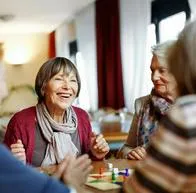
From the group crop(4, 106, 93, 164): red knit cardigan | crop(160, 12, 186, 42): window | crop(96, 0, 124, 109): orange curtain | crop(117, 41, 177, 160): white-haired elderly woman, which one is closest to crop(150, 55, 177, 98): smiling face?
crop(117, 41, 177, 160): white-haired elderly woman

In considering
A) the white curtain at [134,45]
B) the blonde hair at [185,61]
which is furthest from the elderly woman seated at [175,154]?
the white curtain at [134,45]

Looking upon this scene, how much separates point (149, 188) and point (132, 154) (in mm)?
1407

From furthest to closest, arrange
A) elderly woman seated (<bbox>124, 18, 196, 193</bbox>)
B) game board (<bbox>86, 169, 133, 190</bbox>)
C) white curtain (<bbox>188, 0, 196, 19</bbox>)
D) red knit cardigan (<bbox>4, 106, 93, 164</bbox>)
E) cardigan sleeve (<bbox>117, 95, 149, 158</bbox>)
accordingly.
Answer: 1. white curtain (<bbox>188, 0, 196, 19</bbox>)
2. cardigan sleeve (<bbox>117, 95, 149, 158</bbox>)
3. red knit cardigan (<bbox>4, 106, 93, 164</bbox>)
4. game board (<bbox>86, 169, 133, 190</bbox>)
5. elderly woman seated (<bbox>124, 18, 196, 193</bbox>)

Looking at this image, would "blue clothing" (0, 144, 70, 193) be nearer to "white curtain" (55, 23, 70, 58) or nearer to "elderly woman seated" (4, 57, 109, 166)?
"elderly woman seated" (4, 57, 109, 166)

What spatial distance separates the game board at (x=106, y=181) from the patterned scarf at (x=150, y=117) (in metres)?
0.60

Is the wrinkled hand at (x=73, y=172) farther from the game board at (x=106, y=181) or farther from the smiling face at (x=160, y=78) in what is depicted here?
the smiling face at (x=160, y=78)

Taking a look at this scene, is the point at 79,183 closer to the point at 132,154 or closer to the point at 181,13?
the point at 132,154

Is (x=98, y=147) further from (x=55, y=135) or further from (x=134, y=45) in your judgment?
(x=134, y=45)

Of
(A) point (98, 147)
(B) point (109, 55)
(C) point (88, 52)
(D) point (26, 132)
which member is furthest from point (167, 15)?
(D) point (26, 132)

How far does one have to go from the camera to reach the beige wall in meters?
9.70

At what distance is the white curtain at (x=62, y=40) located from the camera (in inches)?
351

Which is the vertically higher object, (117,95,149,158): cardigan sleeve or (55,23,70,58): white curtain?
(55,23,70,58): white curtain

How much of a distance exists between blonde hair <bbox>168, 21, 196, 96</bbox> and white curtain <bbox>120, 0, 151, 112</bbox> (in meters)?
4.61

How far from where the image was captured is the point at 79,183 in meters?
1.48
